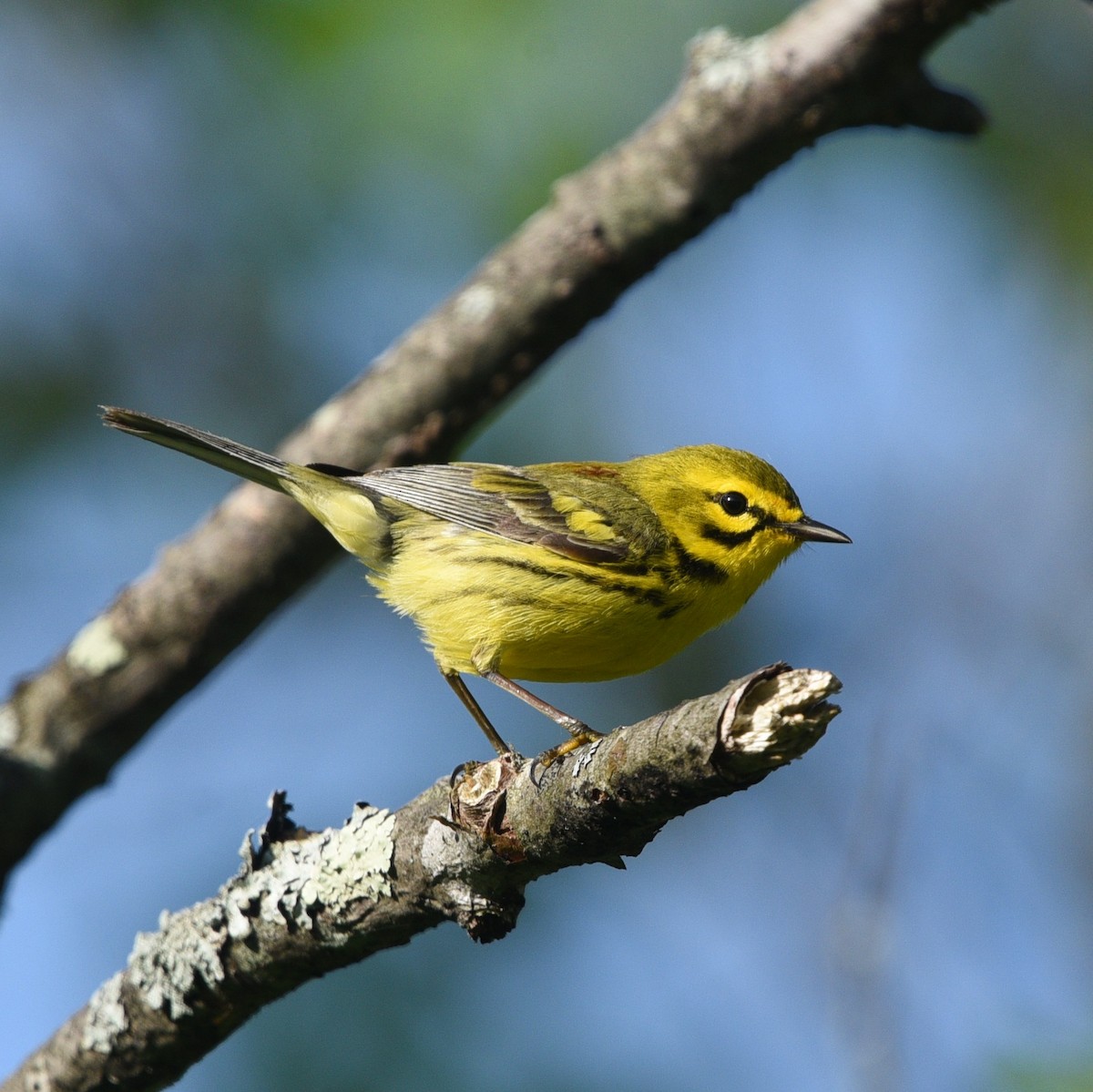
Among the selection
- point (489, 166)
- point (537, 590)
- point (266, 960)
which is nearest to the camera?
point (266, 960)

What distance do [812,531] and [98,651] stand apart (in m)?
2.83

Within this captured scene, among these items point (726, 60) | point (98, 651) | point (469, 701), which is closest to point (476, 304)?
point (726, 60)

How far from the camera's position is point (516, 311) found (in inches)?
174

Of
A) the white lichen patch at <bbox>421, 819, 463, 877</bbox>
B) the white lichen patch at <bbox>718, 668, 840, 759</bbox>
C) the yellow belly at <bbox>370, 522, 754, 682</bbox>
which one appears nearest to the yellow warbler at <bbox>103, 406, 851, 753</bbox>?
the yellow belly at <bbox>370, 522, 754, 682</bbox>

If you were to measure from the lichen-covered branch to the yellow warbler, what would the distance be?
1115mm

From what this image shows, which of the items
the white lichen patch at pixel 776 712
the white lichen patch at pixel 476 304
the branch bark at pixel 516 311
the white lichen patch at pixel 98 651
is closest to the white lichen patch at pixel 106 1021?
the branch bark at pixel 516 311

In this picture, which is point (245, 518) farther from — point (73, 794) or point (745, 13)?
point (745, 13)

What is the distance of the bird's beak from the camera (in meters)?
5.11

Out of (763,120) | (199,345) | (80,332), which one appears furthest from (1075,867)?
(80,332)

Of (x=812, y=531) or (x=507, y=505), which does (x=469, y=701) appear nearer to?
(x=507, y=505)

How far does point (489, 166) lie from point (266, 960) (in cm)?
489

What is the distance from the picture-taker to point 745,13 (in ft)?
23.0

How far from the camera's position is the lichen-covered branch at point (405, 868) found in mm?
2260

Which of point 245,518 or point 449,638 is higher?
point 245,518
